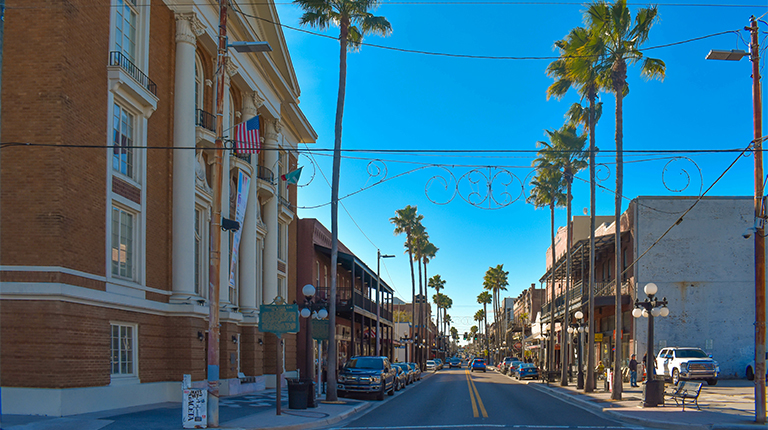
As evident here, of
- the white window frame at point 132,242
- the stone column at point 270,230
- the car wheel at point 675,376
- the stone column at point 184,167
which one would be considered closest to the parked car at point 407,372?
the stone column at point 270,230

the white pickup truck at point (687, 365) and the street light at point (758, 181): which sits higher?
the street light at point (758, 181)

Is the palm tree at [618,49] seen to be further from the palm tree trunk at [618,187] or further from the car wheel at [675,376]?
the car wheel at [675,376]

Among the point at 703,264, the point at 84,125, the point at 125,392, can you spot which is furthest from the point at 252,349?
the point at 703,264

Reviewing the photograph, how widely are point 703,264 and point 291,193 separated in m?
23.2

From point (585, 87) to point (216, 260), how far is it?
18495 mm

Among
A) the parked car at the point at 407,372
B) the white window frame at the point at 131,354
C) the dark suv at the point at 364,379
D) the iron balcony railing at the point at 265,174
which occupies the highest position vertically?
the iron balcony railing at the point at 265,174

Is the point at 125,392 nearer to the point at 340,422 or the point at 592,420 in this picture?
the point at 340,422

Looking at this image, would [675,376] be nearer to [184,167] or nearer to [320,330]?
[320,330]

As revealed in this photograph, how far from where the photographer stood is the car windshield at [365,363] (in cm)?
2773

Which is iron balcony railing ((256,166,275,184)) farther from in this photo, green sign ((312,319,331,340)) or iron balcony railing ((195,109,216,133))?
green sign ((312,319,331,340))

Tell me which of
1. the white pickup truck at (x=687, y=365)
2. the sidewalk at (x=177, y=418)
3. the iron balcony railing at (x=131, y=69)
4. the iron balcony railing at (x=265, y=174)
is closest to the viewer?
the sidewalk at (x=177, y=418)

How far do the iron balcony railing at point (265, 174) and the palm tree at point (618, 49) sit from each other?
15.4 metres

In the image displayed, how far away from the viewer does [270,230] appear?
33.8m

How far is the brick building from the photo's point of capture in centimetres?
1628
